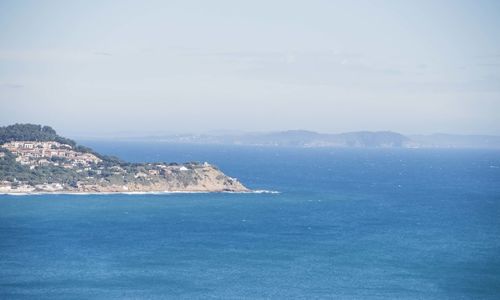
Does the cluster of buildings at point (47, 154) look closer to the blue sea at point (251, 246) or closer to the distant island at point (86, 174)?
the distant island at point (86, 174)

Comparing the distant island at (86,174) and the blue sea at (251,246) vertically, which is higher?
the distant island at (86,174)

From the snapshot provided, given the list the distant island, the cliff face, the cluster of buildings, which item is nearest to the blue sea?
the cliff face

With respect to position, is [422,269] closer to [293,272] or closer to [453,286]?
[453,286]

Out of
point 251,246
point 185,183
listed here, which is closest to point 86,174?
point 185,183

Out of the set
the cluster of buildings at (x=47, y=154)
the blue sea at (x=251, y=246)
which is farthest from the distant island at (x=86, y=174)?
the blue sea at (x=251, y=246)

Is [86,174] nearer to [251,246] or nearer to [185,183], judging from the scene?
[185,183]

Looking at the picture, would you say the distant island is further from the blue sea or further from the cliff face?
the blue sea

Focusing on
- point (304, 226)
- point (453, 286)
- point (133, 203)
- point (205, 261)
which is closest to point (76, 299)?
point (205, 261)
